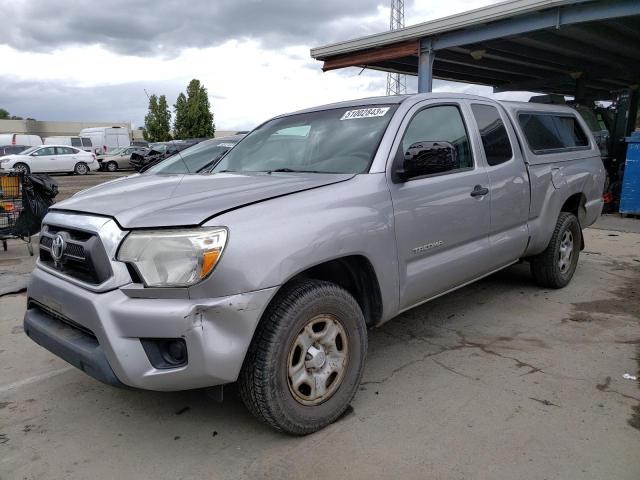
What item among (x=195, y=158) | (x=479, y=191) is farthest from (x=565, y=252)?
(x=195, y=158)

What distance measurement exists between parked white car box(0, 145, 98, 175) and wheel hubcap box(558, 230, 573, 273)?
78.0 feet

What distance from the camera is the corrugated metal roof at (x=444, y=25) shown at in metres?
9.31

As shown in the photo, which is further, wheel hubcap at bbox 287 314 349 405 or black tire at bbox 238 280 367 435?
wheel hubcap at bbox 287 314 349 405

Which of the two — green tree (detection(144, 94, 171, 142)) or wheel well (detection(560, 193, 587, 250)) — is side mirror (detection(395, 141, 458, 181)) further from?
green tree (detection(144, 94, 171, 142))

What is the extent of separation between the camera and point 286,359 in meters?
2.56

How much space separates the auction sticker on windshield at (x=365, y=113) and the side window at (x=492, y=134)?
3.33 feet

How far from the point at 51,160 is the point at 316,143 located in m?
24.4

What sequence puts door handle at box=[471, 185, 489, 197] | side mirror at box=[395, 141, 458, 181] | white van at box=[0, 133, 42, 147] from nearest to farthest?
side mirror at box=[395, 141, 458, 181] → door handle at box=[471, 185, 489, 197] → white van at box=[0, 133, 42, 147]

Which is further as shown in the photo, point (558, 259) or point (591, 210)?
point (591, 210)

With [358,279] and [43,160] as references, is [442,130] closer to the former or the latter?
[358,279]

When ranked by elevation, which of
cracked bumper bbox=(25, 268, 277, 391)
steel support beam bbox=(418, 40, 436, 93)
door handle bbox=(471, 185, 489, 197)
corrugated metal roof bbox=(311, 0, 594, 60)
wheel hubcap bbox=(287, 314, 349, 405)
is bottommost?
wheel hubcap bbox=(287, 314, 349, 405)

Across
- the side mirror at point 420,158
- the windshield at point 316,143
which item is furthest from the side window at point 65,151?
the side mirror at point 420,158

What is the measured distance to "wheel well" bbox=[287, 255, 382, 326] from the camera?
3008 mm

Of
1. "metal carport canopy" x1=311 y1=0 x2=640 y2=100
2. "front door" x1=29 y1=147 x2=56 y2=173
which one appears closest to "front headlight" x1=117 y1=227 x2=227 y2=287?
"metal carport canopy" x1=311 y1=0 x2=640 y2=100
